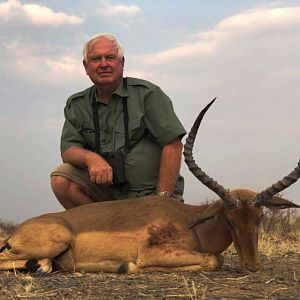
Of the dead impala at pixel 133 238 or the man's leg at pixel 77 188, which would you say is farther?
the man's leg at pixel 77 188

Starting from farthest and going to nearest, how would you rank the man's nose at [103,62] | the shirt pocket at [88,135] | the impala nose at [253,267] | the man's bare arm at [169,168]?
1. the shirt pocket at [88,135]
2. the man's nose at [103,62]
3. the man's bare arm at [169,168]
4. the impala nose at [253,267]

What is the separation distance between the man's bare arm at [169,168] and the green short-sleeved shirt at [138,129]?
0.39ft

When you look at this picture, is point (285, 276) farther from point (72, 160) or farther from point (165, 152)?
point (72, 160)

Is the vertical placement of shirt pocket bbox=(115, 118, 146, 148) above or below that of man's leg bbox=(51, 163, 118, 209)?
above

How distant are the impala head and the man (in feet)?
5.27

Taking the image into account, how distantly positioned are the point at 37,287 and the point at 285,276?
225 cm

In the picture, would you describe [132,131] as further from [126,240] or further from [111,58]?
[126,240]

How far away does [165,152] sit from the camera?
7680 mm

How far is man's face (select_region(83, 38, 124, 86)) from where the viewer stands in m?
7.85

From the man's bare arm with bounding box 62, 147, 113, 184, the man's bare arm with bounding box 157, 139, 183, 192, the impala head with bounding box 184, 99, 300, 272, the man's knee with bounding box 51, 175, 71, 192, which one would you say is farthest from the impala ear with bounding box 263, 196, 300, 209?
the man's knee with bounding box 51, 175, 71, 192

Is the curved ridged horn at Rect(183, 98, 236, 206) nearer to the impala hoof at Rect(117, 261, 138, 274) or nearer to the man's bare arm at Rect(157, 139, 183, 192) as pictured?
the impala hoof at Rect(117, 261, 138, 274)

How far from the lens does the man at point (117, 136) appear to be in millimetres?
7719

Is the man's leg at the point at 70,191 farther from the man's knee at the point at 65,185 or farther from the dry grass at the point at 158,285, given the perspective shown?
the dry grass at the point at 158,285

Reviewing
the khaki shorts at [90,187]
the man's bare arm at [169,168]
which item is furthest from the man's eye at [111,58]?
the khaki shorts at [90,187]
